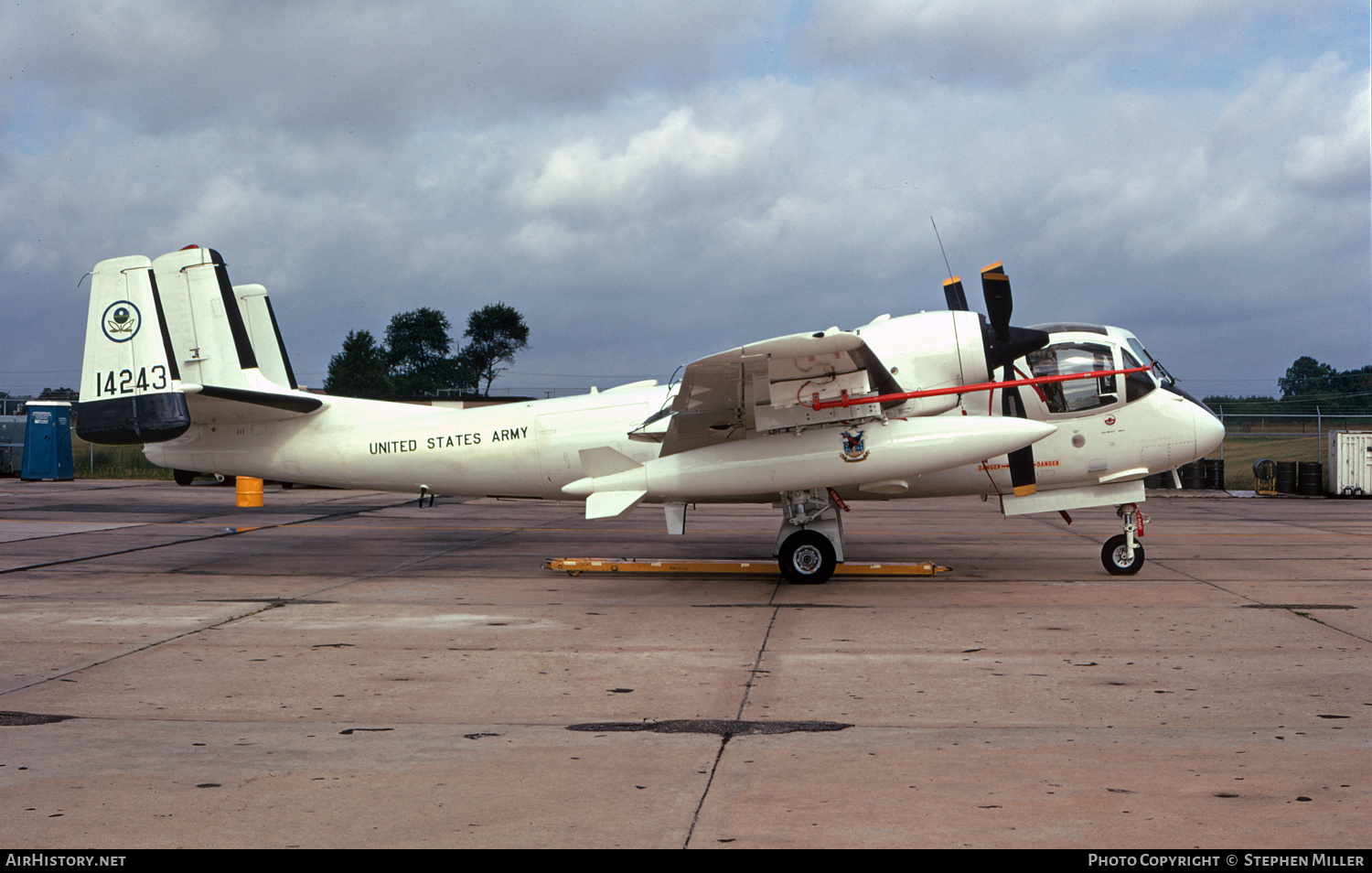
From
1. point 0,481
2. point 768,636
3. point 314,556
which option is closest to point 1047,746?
point 768,636

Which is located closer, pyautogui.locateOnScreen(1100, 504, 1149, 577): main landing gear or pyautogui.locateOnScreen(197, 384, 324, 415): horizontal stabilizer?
pyautogui.locateOnScreen(1100, 504, 1149, 577): main landing gear

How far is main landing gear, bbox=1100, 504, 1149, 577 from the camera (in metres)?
13.0

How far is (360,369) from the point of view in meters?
77.0

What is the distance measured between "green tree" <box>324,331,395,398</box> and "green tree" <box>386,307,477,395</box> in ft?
4.29

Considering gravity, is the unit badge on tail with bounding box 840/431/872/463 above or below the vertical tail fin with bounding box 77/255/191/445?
below

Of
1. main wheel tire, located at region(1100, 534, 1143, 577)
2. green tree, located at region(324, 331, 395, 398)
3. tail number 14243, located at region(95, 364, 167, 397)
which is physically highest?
green tree, located at region(324, 331, 395, 398)

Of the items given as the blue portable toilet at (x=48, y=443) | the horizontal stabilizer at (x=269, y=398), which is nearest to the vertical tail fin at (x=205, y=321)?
the horizontal stabilizer at (x=269, y=398)

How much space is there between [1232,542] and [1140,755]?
1324cm

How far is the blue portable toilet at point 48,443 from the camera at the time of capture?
3334 cm

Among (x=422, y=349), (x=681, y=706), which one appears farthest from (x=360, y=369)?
(x=681, y=706)

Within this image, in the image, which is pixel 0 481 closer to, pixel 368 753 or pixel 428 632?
pixel 428 632

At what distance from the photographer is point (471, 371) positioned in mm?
82750

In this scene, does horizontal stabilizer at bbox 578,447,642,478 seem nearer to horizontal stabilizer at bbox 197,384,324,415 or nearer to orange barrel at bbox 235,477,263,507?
horizontal stabilizer at bbox 197,384,324,415

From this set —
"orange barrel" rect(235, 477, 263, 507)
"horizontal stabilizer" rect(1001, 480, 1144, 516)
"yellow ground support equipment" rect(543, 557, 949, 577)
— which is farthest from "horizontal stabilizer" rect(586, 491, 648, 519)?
"orange barrel" rect(235, 477, 263, 507)
